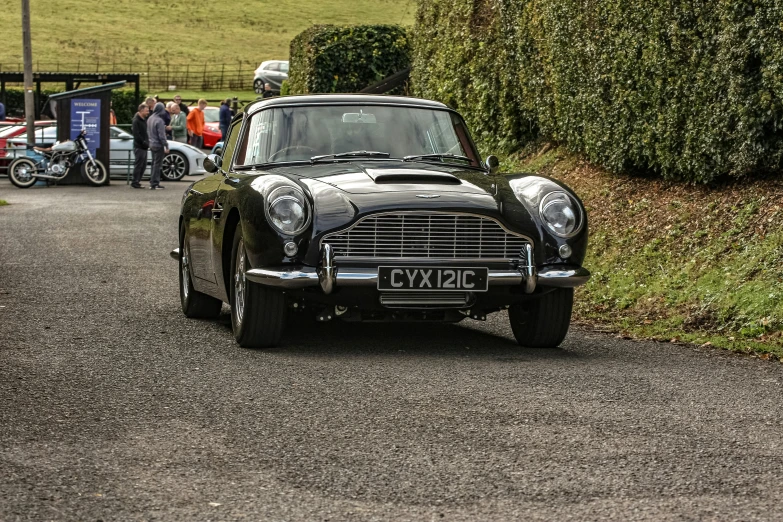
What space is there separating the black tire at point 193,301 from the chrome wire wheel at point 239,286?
136 centimetres

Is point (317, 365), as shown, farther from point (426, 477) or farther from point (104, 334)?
point (426, 477)

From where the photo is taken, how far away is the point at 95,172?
27.8 meters

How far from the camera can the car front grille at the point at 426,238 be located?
7488 millimetres

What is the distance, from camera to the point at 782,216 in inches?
399

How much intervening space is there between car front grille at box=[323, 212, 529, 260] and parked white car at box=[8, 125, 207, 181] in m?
22.2

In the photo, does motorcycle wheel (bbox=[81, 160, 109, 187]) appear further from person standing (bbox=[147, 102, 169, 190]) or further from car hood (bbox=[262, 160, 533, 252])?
car hood (bbox=[262, 160, 533, 252])

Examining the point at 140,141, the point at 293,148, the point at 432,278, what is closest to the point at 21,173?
the point at 140,141

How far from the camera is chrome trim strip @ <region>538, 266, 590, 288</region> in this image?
25.1ft

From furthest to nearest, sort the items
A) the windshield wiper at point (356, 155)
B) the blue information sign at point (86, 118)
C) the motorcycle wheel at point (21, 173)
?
the blue information sign at point (86, 118)
the motorcycle wheel at point (21, 173)
the windshield wiper at point (356, 155)

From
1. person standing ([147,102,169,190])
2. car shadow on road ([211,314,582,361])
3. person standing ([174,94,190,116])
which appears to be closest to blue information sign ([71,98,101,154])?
person standing ([147,102,169,190])

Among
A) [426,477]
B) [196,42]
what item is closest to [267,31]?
[196,42]

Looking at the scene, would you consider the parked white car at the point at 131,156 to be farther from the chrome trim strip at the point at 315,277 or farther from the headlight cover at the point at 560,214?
the chrome trim strip at the point at 315,277

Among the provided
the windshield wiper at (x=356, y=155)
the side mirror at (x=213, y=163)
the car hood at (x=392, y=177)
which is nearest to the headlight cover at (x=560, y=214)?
the car hood at (x=392, y=177)

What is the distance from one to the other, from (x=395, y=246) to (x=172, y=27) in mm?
98217
